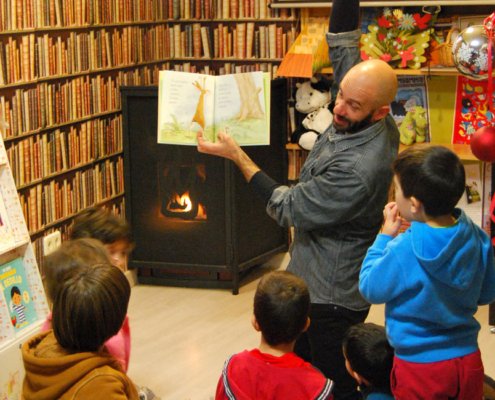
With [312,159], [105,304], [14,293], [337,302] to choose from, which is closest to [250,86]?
[312,159]

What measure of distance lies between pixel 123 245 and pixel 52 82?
132 centimetres

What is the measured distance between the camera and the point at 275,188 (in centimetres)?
200

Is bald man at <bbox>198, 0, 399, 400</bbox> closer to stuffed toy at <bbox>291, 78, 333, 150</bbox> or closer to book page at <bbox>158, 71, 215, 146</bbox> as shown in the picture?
book page at <bbox>158, 71, 215, 146</bbox>

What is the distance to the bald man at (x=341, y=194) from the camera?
1877mm

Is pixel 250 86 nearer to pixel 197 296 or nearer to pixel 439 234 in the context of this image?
pixel 439 234

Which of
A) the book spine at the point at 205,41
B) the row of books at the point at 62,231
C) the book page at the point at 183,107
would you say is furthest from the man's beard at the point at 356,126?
the book spine at the point at 205,41

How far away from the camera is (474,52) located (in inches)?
95.1

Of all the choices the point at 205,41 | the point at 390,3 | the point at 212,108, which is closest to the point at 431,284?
the point at 212,108

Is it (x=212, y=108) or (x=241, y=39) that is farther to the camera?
(x=241, y=39)

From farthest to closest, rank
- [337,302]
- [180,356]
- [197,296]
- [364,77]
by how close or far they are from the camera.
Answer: [197,296] → [180,356] → [337,302] → [364,77]

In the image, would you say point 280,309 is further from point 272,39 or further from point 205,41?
point 205,41

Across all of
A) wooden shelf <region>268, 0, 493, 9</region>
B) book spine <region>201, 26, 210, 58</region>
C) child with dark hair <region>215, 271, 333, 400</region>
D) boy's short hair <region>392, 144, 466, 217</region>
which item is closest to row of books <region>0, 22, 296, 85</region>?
book spine <region>201, 26, 210, 58</region>

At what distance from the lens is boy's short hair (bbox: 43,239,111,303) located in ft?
5.77

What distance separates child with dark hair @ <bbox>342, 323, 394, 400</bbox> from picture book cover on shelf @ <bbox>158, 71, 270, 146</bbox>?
1.03 metres
